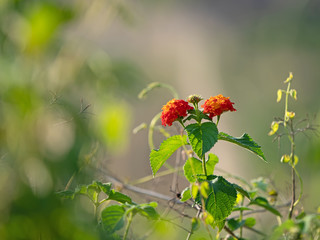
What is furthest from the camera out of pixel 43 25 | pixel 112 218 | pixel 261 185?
pixel 261 185

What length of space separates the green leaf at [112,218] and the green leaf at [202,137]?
0.14 meters

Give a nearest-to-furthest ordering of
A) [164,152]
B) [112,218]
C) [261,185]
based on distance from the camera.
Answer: [112,218]
[164,152]
[261,185]

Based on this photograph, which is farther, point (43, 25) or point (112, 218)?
point (112, 218)

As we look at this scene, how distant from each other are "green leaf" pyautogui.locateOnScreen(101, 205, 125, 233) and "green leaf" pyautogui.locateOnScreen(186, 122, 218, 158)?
0.14 metres

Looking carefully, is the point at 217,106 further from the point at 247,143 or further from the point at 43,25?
the point at 43,25

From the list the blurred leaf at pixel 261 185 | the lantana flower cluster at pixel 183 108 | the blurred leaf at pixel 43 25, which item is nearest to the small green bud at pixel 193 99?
the lantana flower cluster at pixel 183 108

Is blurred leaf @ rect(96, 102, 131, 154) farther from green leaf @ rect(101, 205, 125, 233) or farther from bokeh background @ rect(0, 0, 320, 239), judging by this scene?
green leaf @ rect(101, 205, 125, 233)

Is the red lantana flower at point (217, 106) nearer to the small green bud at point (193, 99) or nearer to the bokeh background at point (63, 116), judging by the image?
the small green bud at point (193, 99)

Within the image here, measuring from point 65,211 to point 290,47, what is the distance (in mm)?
3975

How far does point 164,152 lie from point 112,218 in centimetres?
15

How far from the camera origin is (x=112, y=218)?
571mm

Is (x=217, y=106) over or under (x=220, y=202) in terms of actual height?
over

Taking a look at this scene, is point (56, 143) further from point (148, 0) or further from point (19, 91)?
point (148, 0)

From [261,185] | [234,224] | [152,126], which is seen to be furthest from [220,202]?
[152,126]
